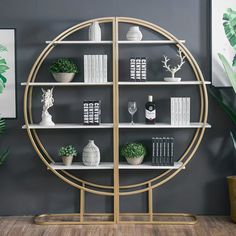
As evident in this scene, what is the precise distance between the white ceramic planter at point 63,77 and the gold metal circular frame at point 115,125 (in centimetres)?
18

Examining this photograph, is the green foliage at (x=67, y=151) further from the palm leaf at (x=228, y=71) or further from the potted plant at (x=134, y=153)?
the palm leaf at (x=228, y=71)

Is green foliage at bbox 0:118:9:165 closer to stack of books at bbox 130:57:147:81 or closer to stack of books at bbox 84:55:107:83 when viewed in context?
stack of books at bbox 84:55:107:83

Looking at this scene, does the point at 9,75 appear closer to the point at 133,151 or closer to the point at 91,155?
the point at 91,155

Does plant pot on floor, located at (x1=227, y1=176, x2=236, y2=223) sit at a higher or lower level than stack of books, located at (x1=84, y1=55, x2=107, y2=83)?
lower

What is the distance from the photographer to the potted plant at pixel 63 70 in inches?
174

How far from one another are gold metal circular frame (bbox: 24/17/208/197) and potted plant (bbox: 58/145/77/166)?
12cm

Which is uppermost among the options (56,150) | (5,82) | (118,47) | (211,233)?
(118,47)

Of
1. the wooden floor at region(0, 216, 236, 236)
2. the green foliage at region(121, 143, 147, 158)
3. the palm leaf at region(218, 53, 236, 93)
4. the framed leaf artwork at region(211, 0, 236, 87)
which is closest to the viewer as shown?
the wooden floor at region(0, 216, 236, 236)

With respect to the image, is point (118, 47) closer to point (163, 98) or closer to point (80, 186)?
point (163, 98)

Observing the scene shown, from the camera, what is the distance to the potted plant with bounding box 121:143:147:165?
4439mm

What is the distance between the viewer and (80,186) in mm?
4520

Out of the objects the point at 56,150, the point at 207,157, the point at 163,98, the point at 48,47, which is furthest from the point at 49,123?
the point at 207,157

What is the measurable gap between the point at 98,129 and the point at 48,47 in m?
0.82

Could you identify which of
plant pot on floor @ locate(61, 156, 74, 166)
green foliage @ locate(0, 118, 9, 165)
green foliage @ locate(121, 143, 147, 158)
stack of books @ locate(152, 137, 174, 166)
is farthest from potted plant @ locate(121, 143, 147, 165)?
green foliage @ locate(0, 118, 9, 165)
